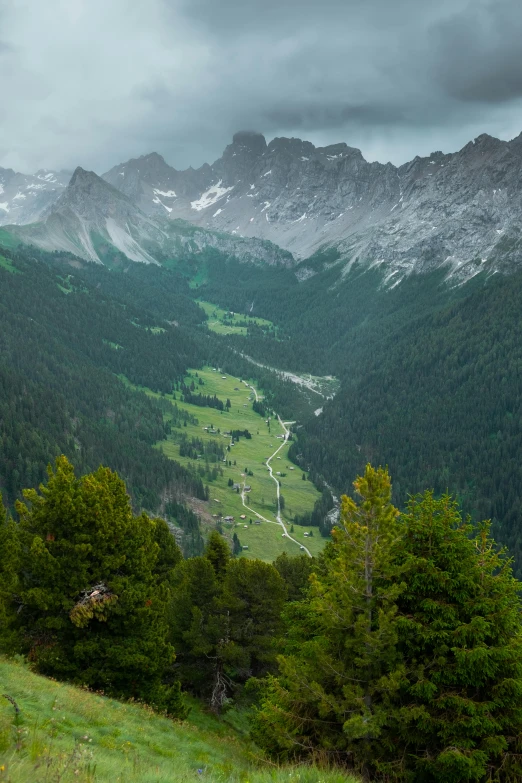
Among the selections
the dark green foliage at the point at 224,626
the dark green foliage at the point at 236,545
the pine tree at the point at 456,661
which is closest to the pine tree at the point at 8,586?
the dark green foliage at the point at 224,626

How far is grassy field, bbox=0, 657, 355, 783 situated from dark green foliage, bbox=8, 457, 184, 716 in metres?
2.29

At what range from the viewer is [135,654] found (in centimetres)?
2897

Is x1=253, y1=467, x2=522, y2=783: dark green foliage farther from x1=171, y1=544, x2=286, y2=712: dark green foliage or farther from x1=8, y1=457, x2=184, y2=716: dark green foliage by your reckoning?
x1=171, y1=544, x2=286, y2=712: dark green foliage

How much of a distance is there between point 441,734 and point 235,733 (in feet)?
70.6

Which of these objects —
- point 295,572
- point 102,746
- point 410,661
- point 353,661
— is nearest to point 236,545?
point 295,572

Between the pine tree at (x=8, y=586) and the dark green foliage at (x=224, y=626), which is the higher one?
the pine tree at (x=8, y=586)

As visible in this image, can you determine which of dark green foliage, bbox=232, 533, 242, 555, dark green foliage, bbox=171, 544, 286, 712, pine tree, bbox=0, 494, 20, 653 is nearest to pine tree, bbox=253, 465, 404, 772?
pine tree, bbox=0, 494, 20, 653

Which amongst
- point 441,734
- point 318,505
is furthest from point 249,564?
point 318,505

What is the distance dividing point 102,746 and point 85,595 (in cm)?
1222

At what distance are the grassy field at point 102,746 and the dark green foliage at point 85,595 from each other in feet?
7.50

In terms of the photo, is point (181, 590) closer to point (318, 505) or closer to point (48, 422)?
point (48, 422)

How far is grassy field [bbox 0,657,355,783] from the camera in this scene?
Result: 35.7 ft

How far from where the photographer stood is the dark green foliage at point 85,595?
92.2 ft

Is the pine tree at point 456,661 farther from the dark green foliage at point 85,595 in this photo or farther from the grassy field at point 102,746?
the dark green foliage at point 85,595
